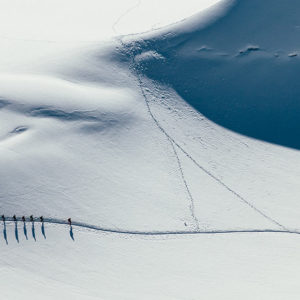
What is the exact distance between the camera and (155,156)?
38.9m

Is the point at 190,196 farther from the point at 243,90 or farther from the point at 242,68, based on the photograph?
the point at 242,68

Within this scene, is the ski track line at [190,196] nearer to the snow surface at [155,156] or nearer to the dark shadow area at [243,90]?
the snow surface at [155,156]

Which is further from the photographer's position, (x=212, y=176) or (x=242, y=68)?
(x=242, y=68)

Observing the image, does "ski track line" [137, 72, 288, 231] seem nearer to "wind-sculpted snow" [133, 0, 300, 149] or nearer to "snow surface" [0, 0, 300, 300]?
"snow surface" [0, 0, 300, 300]

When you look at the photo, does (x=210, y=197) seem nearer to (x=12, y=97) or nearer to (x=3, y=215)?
(x=3, y=215)

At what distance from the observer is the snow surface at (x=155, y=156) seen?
2970cm

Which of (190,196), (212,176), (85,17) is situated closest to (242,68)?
(212,176)

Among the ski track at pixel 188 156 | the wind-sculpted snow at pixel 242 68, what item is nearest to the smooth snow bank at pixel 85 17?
the wind-sculpted snow at pixel 242 68

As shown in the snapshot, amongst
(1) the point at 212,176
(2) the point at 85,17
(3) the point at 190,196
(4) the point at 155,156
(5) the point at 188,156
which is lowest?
(3) the point at 190,196

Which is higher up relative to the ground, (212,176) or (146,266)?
(212,176)

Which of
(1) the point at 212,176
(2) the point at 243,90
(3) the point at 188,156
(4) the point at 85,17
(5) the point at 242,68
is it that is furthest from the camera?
(4) the point at 85,17

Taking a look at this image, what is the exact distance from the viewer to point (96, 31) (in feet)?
173

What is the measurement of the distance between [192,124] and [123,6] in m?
22.0

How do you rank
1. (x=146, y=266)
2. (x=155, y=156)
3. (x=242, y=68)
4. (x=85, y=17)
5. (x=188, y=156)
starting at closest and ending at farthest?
1. (x=146, y=266)
2. (x=155, y=156)
3. (x=188, y=156)
4. (x=242, y=68)
5. (x=85, y=17)
